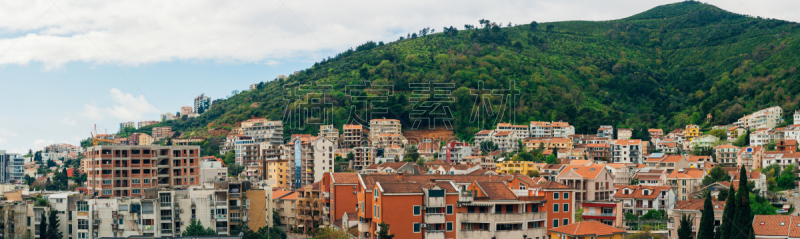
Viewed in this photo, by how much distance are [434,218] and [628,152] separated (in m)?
37.0

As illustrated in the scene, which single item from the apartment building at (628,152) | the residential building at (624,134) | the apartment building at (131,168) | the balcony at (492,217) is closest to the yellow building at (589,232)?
the balcony at (492,217)

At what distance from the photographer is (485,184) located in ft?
78.2

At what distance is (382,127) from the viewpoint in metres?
68.8

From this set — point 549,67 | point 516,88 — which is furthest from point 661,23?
point 516,88

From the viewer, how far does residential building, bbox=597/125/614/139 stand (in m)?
61.8

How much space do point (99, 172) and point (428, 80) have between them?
49510 millimetres

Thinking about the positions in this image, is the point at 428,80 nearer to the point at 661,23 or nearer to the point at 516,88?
the point at 516,88

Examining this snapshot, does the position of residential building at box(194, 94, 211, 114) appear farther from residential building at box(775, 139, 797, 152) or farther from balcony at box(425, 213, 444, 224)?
balcony at box(425, 213, 444, 224)

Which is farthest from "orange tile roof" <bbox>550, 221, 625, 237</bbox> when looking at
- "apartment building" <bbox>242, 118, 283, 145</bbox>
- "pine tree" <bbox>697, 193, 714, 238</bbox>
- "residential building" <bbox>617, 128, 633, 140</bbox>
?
"apartment building" <bbox>242, 118, 283, 145</bbox>

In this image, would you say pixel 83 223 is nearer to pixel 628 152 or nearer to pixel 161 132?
pixel 628 152

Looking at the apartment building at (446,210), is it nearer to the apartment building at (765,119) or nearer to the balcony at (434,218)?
the balcony at (434,218)

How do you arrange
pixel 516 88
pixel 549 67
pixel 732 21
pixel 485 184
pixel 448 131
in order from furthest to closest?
1. pixel 732 21
2. pixel 549 67
3. pixel 516 88
4. pixel 448 131
5. pixel 485 184

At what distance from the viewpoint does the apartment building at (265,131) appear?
64312mm

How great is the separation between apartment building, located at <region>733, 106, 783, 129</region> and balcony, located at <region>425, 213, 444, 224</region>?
45.1 m
